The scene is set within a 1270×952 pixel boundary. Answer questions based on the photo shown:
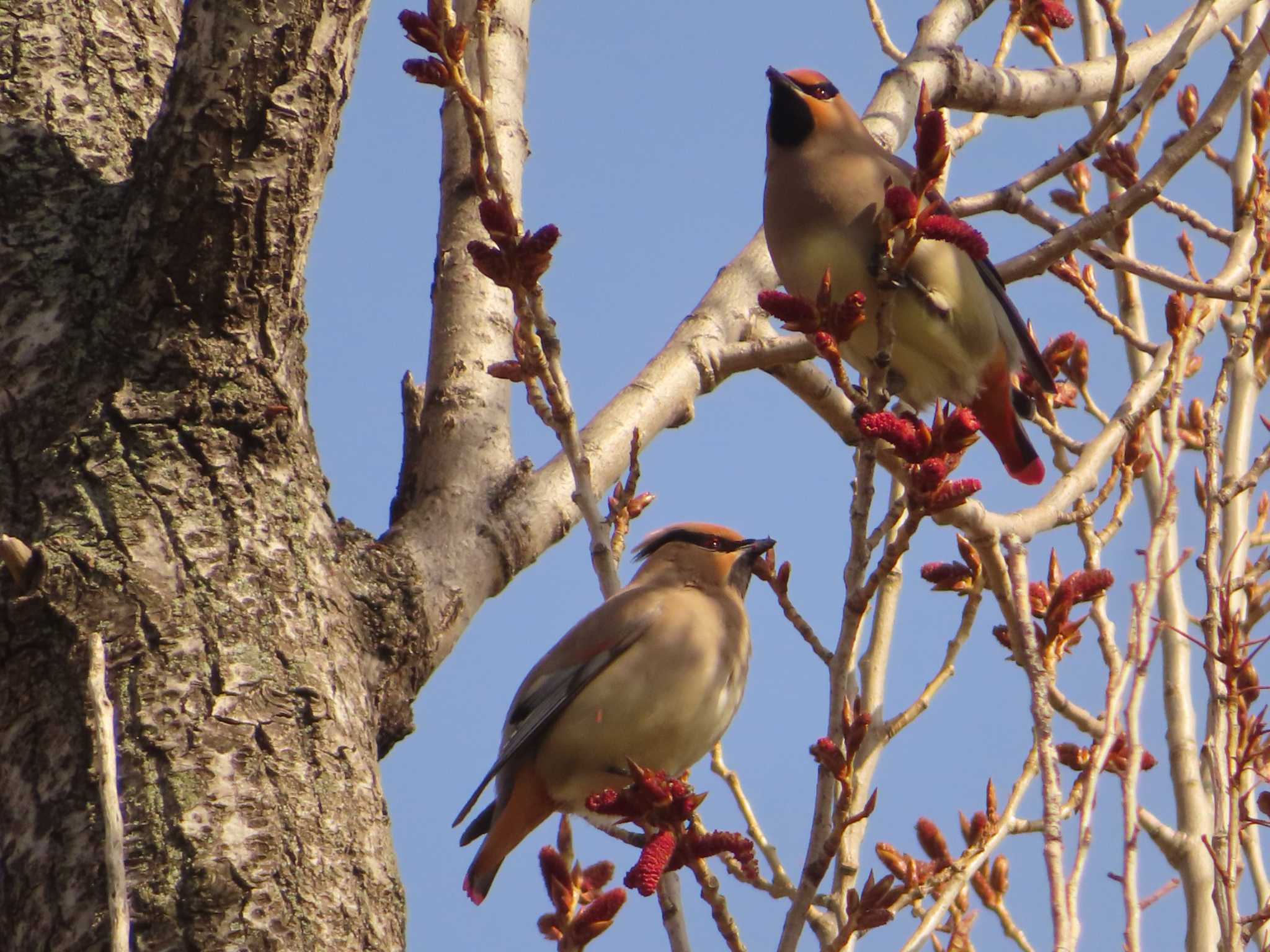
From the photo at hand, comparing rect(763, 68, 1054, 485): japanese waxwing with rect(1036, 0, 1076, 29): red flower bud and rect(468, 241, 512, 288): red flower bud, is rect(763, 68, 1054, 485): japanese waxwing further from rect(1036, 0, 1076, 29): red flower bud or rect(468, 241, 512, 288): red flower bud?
rect(468, 241, 512, 288): red flower bud

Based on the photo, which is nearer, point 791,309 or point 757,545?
point 791,309

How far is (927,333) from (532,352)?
149 cm

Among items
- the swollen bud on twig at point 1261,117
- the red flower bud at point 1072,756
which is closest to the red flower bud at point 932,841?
the red flower bud at point 1072,756

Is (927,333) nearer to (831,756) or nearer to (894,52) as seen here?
(894,52)

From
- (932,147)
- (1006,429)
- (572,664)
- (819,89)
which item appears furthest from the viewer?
(819,89)

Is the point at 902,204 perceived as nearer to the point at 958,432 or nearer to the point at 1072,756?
the point at 958,432

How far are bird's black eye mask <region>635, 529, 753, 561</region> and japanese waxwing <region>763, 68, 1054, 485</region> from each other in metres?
0.71

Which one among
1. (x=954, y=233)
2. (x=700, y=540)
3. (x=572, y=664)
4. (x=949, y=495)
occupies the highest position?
(x=700, y=540)

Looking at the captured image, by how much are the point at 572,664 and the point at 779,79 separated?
152 cm

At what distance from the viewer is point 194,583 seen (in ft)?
6.10

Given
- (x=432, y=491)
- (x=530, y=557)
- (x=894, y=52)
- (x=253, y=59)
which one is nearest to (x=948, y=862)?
(x=530, y=557)

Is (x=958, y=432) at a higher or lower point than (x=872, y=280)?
lower

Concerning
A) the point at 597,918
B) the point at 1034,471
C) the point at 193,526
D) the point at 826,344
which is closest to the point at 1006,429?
→ the point at 1034,471

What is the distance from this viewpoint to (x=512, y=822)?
337 centimetres
